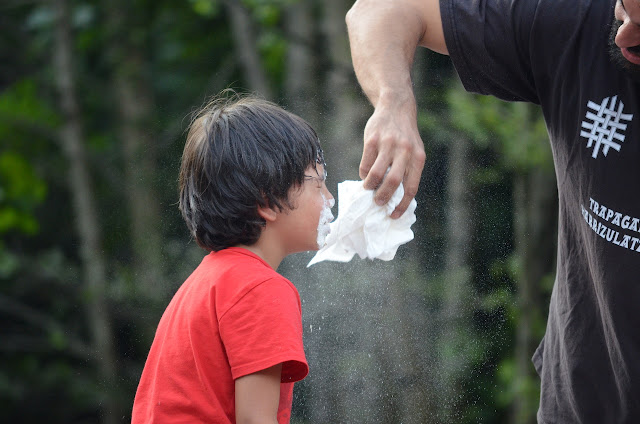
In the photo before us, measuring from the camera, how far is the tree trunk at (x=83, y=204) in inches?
197

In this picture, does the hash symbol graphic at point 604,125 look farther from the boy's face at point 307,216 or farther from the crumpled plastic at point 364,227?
the boy's face at point 307,216

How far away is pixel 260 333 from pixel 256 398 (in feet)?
0.45

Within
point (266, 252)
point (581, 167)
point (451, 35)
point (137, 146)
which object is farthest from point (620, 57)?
point (137, 146)

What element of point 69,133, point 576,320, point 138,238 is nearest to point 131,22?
point 69,133

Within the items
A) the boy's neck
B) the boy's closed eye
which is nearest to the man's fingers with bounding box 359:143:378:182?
the boy's closed eye

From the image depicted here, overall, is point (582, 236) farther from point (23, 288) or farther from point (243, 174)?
point (23, 288)

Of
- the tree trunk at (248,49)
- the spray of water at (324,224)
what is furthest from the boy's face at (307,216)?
the tree trunk at (248,49)

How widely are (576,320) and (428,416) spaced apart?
230 cm

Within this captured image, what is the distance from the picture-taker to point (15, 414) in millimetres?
5453

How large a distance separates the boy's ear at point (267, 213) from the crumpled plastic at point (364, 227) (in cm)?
16

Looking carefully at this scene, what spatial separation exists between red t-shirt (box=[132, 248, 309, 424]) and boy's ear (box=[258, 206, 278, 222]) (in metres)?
0.15

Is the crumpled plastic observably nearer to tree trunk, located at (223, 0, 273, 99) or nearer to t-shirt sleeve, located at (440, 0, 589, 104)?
t-shirt sleeve, located at (440, 0, 589, 104)

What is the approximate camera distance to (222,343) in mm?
1544

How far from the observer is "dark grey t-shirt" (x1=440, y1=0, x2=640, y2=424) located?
63.1 inches
